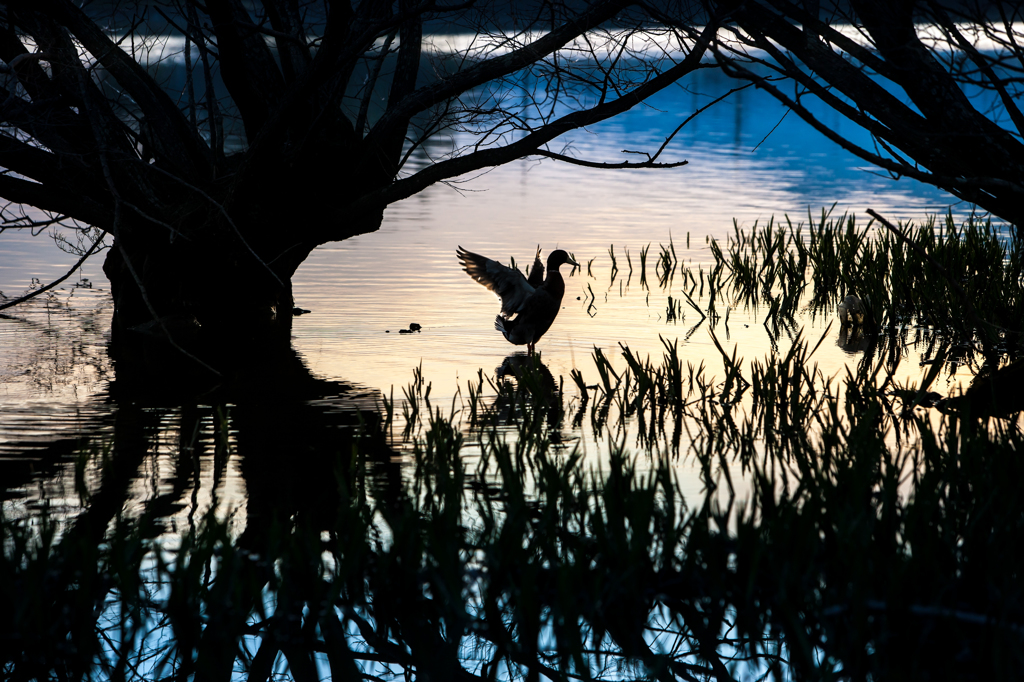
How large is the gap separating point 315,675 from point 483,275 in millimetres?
5628

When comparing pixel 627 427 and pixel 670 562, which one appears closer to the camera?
pixel 670 562

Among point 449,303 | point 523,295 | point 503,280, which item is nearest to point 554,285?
point 523,295

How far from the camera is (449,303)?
31.1 feet

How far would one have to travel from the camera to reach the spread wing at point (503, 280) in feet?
26.1

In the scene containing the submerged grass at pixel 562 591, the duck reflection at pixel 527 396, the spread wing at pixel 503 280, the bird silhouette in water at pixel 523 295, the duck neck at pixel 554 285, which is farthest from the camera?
the spread wing at pixel 503 280

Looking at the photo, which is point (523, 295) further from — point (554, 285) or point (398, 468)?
point (398, 468)

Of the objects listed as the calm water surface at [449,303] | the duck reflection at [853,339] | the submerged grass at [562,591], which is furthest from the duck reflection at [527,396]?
the duck reflection at [853,339]

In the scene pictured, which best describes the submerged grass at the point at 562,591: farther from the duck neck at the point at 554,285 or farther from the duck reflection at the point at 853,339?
the duck neck at the point at 554,285

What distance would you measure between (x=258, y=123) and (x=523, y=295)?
88.5 inches

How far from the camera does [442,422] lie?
15.1 feet

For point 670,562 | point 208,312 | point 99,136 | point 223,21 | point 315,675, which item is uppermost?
point 223,21

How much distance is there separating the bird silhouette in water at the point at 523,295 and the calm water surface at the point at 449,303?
18 centimetres

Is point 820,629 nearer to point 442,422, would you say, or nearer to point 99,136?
point 442,422

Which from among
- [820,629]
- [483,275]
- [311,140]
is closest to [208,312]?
[311,140]
